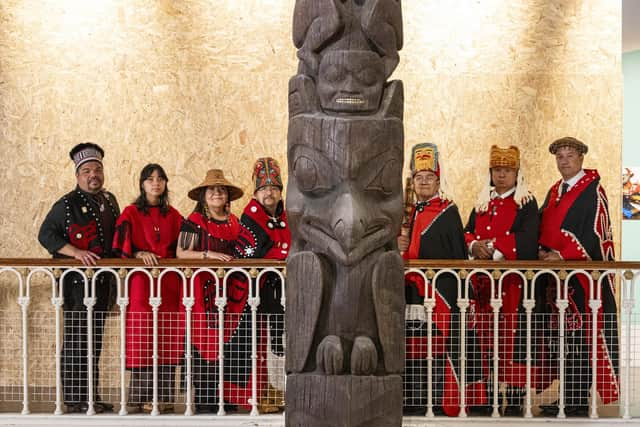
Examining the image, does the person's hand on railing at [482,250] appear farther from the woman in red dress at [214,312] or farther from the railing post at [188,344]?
the railing post at [188,344]

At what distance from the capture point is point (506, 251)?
19.0 feet

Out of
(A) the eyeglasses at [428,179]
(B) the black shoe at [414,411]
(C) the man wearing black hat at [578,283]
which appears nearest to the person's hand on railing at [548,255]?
(C) the man wearing black hat at [578,283]

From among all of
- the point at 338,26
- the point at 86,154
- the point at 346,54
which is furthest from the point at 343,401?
the point at 86,154

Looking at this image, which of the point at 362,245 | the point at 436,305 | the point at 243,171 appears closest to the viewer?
the point at 362,245

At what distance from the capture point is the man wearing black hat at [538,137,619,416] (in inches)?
218

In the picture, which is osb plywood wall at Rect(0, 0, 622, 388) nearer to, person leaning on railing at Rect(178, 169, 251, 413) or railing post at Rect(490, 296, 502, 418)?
person leaning on railing at Rect(178, 169, 251, 413)

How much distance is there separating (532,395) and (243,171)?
10.8ft

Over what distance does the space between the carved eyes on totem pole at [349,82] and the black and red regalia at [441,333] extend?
7.34 feet

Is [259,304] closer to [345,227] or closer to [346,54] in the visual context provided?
[345,227]

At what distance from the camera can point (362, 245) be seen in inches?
140

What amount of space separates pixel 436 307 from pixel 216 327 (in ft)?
4.98

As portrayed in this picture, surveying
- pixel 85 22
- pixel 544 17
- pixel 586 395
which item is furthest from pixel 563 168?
pixel 85 22

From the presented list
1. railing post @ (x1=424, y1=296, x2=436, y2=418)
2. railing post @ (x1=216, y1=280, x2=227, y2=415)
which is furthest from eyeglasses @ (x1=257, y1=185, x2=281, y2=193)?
railing post @ (x1=424, y1=296, x2=436, y2=418)

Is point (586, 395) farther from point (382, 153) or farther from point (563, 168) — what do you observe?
point (382, 153)
